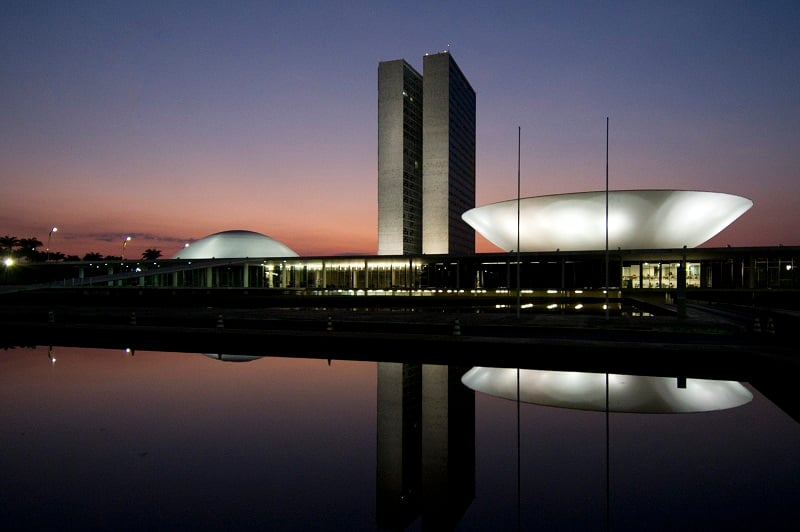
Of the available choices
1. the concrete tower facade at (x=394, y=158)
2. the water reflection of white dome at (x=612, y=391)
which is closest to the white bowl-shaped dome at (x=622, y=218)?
the water reflection of white dome at (x=612, y=391)

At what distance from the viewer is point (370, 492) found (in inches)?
246

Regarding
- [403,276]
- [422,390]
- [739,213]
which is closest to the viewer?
[422,390]

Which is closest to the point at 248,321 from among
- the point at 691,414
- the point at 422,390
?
the point at 422,390

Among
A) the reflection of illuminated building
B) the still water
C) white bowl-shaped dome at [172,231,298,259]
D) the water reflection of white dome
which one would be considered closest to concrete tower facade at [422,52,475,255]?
white bowl-shaped dome at [172,231,298,259]

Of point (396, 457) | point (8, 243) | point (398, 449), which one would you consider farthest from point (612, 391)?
point (8, 243)

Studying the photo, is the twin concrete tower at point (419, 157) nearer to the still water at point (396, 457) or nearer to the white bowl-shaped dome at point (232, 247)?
the white bowl-shaped dome at point (232, 247)

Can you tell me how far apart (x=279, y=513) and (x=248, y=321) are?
21146 mm

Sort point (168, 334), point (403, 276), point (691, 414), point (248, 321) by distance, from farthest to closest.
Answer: point (403, 276) < point (248, 321) < point (168, 334) < point (691, 414)

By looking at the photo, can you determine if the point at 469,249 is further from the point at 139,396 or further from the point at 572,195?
the point at 139,396

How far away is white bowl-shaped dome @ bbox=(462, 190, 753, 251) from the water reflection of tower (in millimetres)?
40204

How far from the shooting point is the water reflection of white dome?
998cm

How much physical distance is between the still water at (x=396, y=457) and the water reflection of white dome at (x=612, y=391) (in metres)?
0.08

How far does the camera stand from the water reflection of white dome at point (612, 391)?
9984mm

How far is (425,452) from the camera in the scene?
7.62m
